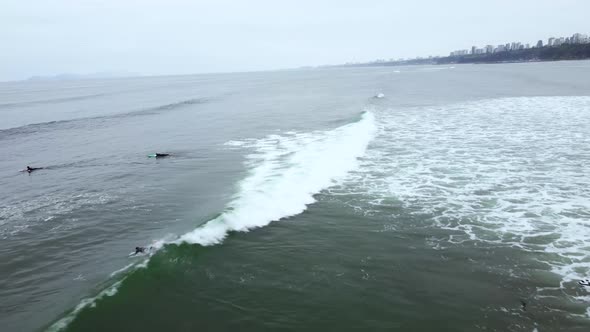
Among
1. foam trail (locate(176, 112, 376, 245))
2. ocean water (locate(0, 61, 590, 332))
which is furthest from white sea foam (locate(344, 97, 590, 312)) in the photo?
foam trail (locate(176, 112, 376, 245))

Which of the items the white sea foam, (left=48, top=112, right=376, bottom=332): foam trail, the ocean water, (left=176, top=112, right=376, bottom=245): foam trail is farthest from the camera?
(left=176, top=112, right=376, bottom=245): foam trail

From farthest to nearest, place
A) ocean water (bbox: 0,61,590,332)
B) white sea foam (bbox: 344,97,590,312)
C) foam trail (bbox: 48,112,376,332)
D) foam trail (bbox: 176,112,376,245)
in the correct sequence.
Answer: foam trail (bbox: 176,112,376,245), foam trail (bbox: 48,112,376,332), white sea foam (bbox: 344,97,590,312), ocean water (bbox: 0,61,590,332)

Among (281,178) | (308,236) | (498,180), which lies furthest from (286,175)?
(498,180)

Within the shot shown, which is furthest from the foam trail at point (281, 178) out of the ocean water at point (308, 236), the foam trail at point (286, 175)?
the ocean water at point (308, 236)

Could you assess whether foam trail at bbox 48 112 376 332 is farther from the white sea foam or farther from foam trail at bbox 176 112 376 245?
the white sea foam

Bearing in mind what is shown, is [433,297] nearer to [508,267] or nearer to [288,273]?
[508,267]

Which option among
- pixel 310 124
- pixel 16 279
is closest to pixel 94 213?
pixel 16 279
